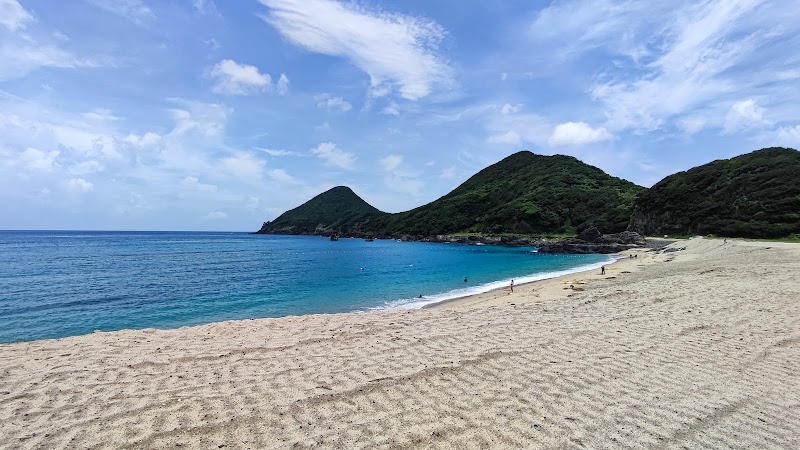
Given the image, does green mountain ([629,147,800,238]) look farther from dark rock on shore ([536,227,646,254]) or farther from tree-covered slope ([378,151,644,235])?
tree-covered slope ([378,151,644,235])

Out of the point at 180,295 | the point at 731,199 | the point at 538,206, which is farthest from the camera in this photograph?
the point at 538,206

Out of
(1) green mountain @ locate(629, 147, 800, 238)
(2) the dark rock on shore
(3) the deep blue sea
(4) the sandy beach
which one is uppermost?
(1) green mountain @ locate(629, 147, 800, 238)

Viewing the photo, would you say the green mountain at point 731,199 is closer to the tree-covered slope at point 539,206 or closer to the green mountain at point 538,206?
the green mountain at point 538,206

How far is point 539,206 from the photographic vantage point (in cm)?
13712

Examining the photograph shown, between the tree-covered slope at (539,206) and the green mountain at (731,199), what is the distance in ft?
48.1

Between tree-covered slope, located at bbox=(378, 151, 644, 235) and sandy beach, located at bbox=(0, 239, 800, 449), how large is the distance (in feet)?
357

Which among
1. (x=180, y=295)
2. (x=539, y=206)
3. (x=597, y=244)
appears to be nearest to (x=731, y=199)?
(x=597, y=244)

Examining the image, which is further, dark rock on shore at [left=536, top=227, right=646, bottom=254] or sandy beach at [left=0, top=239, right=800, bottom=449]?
dark rock on shore at [left=536, top=227, right=646, bottom=254]

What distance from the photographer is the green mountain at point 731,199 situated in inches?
2566

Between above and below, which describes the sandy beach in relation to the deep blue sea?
above

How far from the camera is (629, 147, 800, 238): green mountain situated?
65188mm

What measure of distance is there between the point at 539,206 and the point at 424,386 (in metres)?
138

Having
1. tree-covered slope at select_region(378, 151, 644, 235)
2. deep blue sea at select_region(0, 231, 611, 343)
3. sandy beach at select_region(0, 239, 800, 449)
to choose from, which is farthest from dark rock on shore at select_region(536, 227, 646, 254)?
sandy beach at select_region(0, 239, 800, 449)

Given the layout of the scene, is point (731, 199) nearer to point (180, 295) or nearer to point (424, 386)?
point (180, 295)
